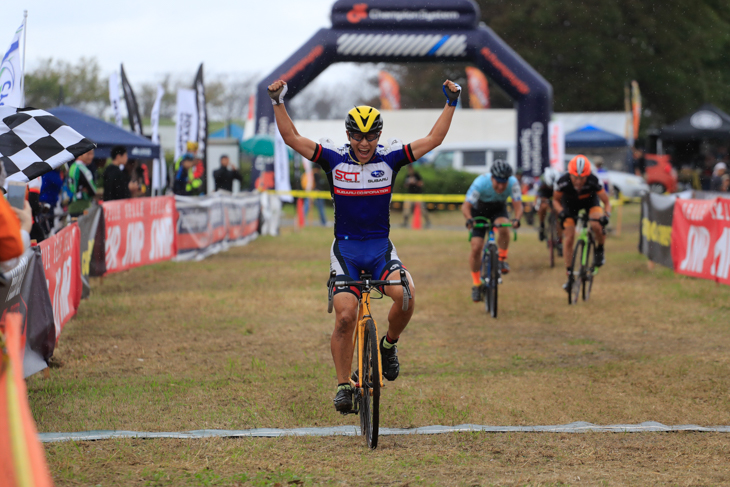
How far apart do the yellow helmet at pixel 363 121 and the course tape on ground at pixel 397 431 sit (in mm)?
2001

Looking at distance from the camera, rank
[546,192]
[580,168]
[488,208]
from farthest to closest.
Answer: [546,192], [488,208], [580,168]

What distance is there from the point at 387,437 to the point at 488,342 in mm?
3649

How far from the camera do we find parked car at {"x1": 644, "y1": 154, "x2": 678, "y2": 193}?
36625mm

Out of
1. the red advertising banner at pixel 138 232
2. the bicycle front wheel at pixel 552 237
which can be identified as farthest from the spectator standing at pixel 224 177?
the bicycle front wheel at pixel 552 237

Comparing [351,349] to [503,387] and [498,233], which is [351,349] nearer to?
[503,387]

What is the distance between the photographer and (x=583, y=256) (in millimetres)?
11242

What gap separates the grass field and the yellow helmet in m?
2.02

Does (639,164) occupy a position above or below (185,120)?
below

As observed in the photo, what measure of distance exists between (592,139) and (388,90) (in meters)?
Answer: 17.9

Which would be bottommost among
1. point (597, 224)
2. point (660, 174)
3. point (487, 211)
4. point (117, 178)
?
point (597, 224)

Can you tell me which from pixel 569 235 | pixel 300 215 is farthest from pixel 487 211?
pixel 300 215

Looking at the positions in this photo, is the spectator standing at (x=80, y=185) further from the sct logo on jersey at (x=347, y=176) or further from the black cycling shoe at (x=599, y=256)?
the sct logo on jersey at (x=347, y=176)

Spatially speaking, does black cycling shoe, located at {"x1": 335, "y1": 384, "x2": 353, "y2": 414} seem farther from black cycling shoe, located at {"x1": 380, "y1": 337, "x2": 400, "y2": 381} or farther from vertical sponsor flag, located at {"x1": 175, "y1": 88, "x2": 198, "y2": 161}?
vertical sponsor flag, located at {"x1": 175, "y1": 88, "x2": 198, "y2": 161}

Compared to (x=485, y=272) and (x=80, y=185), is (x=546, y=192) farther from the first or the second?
(x=80, y=185)
